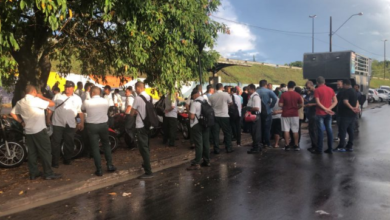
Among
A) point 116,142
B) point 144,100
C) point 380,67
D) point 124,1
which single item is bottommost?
point 116,142

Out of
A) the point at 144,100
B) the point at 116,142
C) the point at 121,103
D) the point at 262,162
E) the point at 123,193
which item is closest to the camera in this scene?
the point at 123,193

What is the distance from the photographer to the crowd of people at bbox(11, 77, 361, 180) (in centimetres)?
645

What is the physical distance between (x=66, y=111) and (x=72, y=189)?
6.71 feet

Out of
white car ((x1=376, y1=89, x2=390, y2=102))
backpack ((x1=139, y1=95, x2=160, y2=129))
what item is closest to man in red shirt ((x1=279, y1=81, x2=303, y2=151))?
backpack ((x1=139, y1=95, x2=160, y2=129))

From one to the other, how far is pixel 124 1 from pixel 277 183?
4.72 meters

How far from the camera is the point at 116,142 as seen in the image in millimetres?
9234

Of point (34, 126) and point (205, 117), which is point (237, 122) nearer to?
point (205, 117)

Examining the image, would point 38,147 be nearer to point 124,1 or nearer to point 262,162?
point 124,1

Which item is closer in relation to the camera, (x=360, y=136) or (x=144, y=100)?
(x=144, y=100)

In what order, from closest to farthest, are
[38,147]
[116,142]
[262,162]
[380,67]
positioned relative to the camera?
1. [38,147]
2. [262,162]
3. [116,142]
4. [380,67]

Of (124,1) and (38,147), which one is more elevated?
(124,1)

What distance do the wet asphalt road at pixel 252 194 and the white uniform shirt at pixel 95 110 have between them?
4.56ft

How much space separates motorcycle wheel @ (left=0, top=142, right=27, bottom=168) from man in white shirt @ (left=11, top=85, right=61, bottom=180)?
3.69 feet

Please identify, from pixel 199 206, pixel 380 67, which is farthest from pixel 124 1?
pixel 380 67
